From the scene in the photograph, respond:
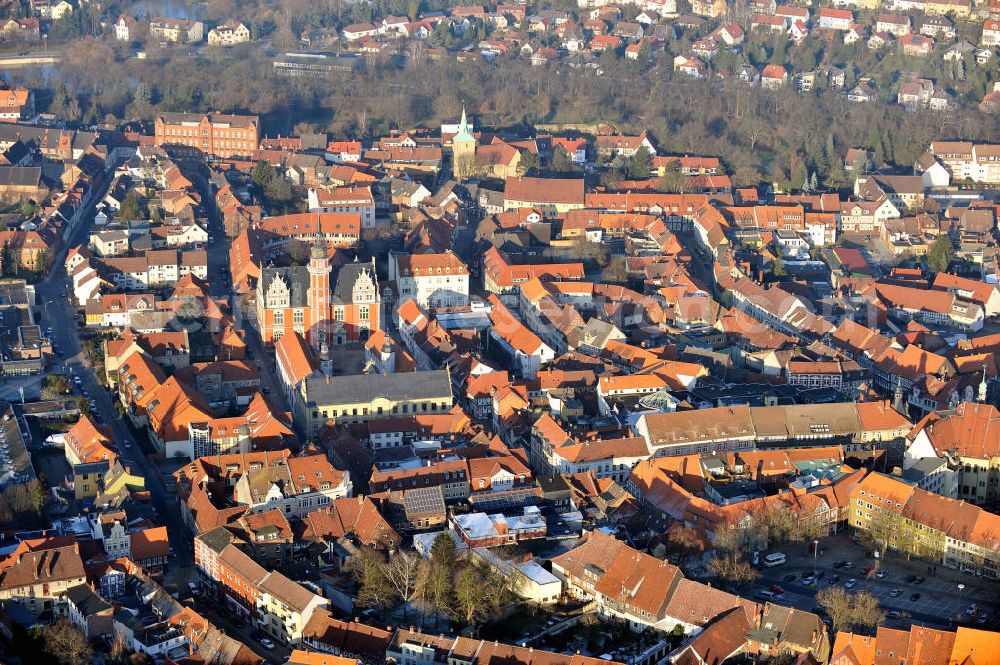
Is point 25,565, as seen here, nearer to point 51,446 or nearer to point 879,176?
point 51,446

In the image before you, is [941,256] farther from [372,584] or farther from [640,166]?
[372,584]

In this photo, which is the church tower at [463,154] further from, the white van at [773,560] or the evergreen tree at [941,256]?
the white van at [773,560]

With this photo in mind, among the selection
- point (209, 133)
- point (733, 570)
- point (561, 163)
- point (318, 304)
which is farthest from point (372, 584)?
point (209, 133)

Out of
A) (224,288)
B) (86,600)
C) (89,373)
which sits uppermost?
(86,600)

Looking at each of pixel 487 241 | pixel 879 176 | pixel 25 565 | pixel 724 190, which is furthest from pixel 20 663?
pixel 879 176

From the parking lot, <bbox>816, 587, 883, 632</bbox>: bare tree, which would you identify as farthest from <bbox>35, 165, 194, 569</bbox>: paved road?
<bbox>816, 587, 883, 632</bbox>: bare tree

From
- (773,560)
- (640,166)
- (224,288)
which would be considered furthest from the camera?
(640,166)

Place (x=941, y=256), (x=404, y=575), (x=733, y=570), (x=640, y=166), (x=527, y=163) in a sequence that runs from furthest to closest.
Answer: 1. (x=640, y=166)
2. (x=527, y=163)
3. (x=941, y=256)
4. (x=733, y=570)
5. (x=404, y=575)

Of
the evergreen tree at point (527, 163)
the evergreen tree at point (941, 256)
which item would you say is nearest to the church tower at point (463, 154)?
the evergreen tree at point (527, 163)

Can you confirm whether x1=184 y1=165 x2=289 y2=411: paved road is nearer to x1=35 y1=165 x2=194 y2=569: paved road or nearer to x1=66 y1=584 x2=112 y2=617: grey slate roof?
x1=35 y1=165 x2=194 y2=569: paved road
